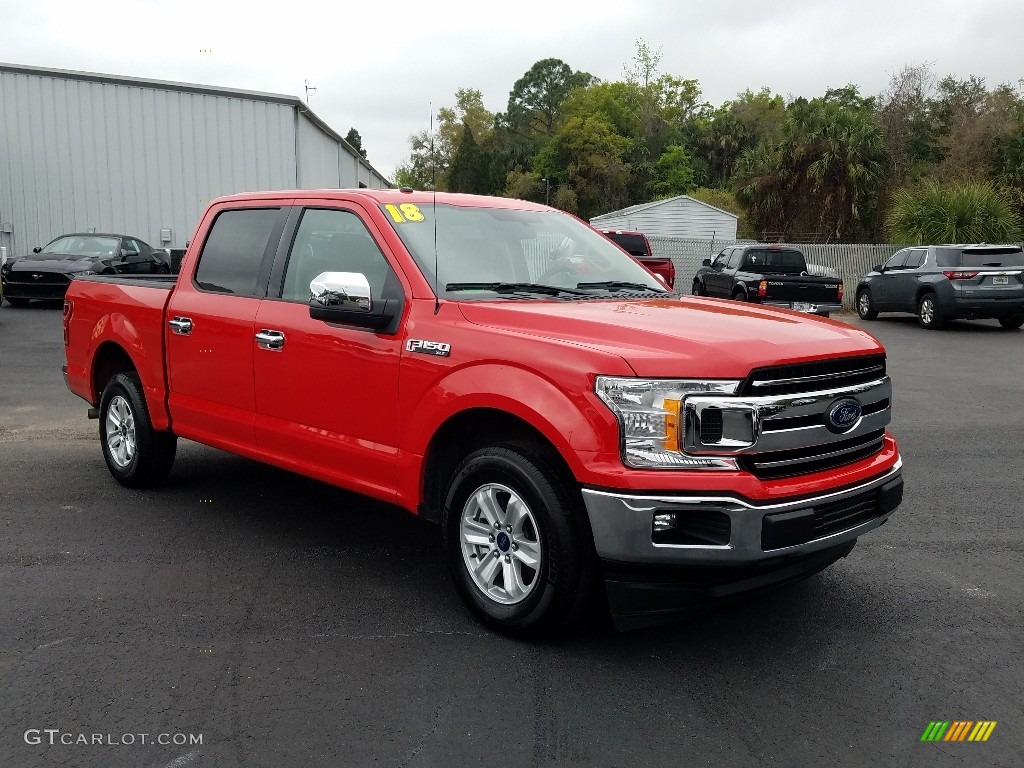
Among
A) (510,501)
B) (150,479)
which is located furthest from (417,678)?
(150,479)

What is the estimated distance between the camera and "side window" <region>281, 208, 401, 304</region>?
15.7 feet

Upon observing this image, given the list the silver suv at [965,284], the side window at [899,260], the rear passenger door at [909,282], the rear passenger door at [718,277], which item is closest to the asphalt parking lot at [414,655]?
the silver suv at [965,284]

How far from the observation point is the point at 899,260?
67.2ft

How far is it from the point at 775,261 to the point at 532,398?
57.9 feet

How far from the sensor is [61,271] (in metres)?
19.6

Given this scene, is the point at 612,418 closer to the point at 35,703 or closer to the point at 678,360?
the point at 678,360

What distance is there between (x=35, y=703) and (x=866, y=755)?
2874 mm

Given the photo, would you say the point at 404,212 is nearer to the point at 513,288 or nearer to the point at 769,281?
the point at 513,288

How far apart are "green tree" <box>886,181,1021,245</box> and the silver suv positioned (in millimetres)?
8522

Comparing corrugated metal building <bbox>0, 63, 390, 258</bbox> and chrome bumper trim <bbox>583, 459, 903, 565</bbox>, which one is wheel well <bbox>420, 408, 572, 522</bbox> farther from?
corrugated metal building <bbox>0, 63, 390, 258</bbox>

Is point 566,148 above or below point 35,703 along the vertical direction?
above

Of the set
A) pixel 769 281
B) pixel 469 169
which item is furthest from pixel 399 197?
pixel 469 169

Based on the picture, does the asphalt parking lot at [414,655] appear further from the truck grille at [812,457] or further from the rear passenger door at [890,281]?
the rear passenger door at [890,281]

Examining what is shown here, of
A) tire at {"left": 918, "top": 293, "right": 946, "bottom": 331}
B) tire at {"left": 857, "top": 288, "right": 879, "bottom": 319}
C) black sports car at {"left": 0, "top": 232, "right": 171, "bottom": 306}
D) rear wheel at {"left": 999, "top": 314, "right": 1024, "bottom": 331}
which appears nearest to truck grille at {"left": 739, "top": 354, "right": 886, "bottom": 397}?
tire at {"left": 918, "top": 293, "right": 946, "bottom": 331}
